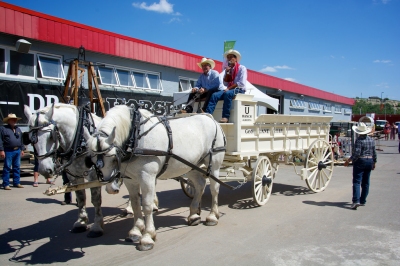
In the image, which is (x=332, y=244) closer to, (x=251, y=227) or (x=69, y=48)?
(x=251, y=227)

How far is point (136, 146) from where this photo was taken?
14.0 ft

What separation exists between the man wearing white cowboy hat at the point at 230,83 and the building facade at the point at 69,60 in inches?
43.7

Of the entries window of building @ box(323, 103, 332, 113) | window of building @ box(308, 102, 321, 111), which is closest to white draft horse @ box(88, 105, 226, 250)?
window of building @ box(308, 102, 321, 111)

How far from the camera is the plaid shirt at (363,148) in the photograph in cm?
673

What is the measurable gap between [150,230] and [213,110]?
283 cm

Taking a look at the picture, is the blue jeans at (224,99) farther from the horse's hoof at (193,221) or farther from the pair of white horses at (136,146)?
the horse's hoof at (193,221)

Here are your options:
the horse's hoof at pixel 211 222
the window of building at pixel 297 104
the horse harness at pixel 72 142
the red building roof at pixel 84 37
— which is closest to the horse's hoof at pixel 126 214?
the horse's hoof at pixel 211 222

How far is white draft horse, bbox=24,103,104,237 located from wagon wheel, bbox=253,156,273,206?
3.08m

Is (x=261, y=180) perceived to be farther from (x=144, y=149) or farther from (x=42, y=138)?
(x=42, y=138)

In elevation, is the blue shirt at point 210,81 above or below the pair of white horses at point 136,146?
above

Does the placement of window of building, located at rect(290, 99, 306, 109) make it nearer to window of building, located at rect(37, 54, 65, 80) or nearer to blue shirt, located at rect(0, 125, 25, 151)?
window of building, located at rect(37, 54, 65, 80)

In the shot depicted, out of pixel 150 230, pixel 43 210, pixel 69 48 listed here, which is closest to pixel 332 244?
pixel 150 230

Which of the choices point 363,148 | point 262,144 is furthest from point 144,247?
point 363,148

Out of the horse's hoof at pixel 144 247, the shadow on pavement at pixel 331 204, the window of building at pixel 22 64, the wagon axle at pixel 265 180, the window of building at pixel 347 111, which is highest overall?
the window of building at pixel 347 111
